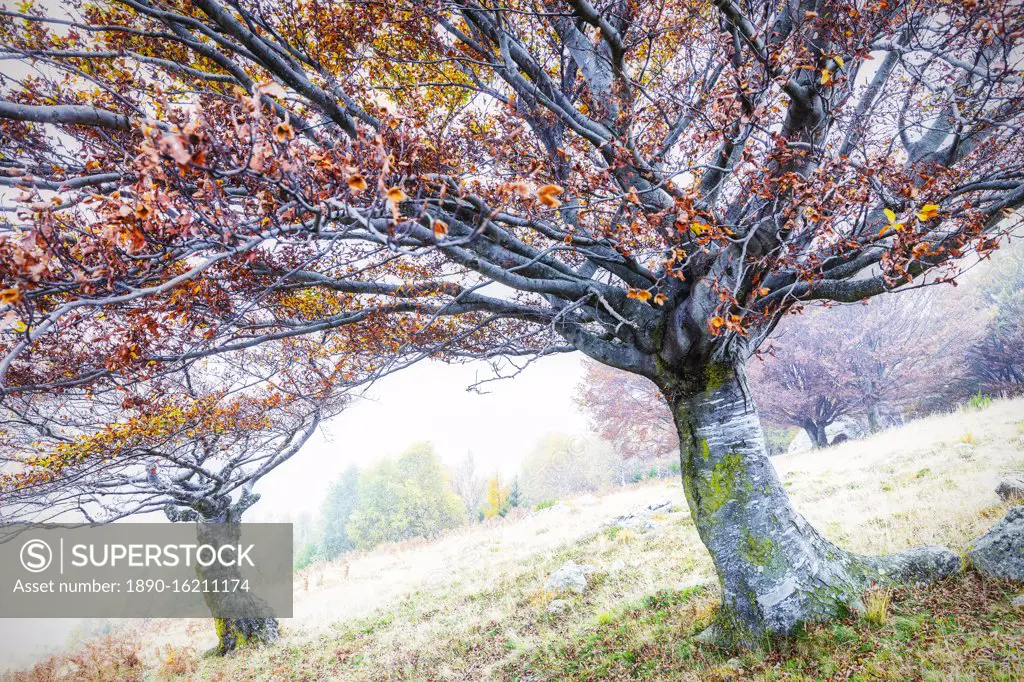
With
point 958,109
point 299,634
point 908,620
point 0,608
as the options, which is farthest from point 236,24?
point 0,608

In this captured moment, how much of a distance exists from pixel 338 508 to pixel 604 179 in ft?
140

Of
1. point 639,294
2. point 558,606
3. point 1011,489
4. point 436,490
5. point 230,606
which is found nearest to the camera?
point 639,294

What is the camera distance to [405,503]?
29.8m

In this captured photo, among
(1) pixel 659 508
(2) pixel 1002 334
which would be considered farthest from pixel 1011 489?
(2) pixel 1002 334

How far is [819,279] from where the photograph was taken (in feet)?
11.9

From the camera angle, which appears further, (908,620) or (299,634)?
(299,634)

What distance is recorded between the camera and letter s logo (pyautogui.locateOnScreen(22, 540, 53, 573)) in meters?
10.7

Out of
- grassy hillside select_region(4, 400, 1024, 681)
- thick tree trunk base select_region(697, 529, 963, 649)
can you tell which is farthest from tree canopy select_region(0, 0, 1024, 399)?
grassy hillside select_region(4, 400, 1024, 681)

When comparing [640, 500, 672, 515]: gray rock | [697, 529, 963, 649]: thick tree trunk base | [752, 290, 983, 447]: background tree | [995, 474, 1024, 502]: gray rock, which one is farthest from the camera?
[752, 290, 983, 447]: background tree

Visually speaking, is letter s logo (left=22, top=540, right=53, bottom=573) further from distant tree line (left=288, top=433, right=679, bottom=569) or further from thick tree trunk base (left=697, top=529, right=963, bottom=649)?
distant tree line (left=288, top=433, right=679, bottom=569)

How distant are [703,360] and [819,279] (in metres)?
1.14

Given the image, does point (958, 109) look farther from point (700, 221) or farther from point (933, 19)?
point (700, 221)

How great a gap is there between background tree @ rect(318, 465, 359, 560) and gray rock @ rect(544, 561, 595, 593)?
109ft

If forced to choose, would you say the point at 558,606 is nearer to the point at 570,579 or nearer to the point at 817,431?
the point at 570,579
